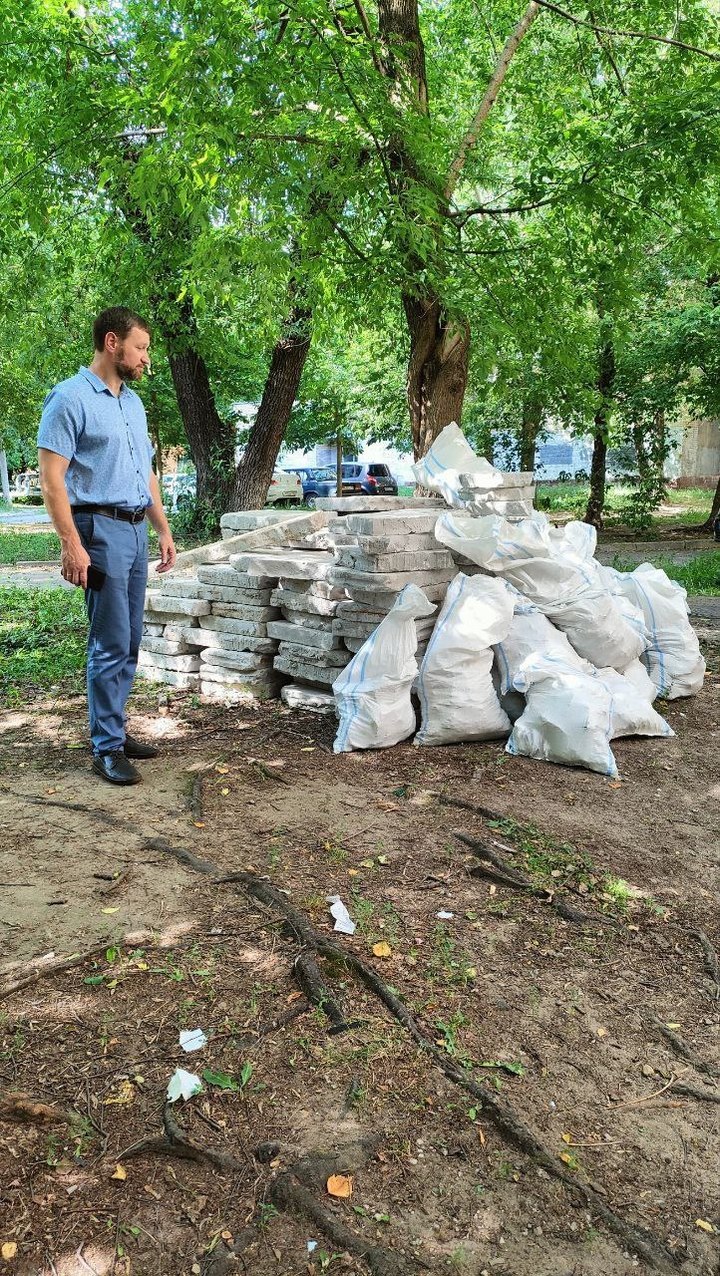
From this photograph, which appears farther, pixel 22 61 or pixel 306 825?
pixel 22 61

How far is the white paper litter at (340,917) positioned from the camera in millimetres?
3040

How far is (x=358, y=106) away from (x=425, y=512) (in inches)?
115

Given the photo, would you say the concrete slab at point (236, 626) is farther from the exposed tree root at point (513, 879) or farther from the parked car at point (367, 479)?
the parked car at point (367, 479)

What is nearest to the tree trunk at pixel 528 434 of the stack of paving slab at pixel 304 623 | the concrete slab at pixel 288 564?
the concrete slab at pixel 288 564

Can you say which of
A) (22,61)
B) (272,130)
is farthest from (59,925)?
(22,61)

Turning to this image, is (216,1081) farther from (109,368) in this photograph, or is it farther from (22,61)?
(22,61)

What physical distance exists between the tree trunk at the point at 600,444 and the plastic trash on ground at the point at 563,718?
1038 centimetres

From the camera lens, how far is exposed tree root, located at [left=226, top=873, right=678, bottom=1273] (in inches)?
73.5

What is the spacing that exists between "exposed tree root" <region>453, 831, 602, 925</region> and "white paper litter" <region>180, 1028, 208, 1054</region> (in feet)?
4.36

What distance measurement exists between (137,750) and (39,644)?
10.2 feet

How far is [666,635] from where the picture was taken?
568 centimetres

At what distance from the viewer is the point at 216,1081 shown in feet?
7.47

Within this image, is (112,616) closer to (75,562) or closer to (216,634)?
(75,562)

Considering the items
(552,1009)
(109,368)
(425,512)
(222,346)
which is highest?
(222,346)
